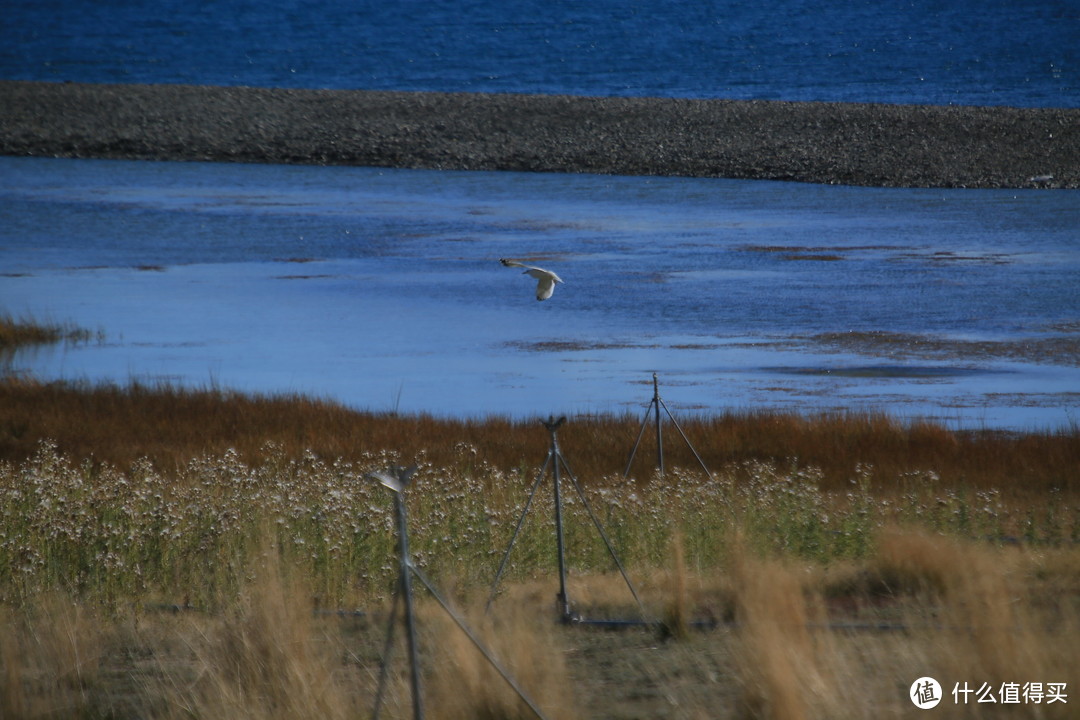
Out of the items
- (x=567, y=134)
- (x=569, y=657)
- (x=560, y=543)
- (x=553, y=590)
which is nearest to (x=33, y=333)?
(x=553, y=590)

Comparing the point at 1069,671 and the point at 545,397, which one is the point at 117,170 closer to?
the point at 545,397

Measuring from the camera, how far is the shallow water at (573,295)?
1598 centimetres

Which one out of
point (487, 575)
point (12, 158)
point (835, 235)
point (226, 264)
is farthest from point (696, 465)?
point (12, 158)

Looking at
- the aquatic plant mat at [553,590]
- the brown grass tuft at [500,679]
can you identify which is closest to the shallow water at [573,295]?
the aquatic plant mat at [553,590]

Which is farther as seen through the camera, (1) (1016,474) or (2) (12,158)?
(2) (12,158)

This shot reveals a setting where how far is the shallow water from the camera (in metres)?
16.0

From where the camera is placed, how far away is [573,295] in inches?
900

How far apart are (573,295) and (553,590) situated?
15.4m

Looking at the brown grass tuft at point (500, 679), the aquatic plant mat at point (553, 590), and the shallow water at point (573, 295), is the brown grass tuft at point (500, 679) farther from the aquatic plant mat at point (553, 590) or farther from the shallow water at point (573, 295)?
the shallow water at point (573, 295)

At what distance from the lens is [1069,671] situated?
491 centimetres

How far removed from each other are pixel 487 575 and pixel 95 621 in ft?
7.11

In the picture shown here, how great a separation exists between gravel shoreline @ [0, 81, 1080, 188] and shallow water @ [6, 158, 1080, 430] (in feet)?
15.1

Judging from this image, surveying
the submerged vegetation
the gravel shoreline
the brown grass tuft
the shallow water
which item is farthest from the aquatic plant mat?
the gravel shoreline

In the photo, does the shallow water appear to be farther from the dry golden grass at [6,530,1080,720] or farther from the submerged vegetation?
the dry golden grass at [6,530,1080,720]
